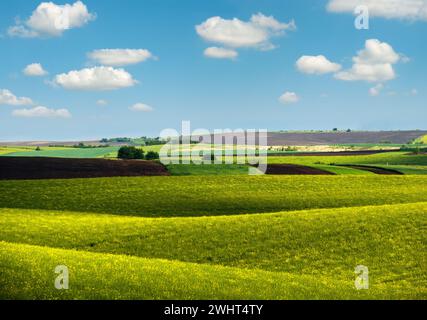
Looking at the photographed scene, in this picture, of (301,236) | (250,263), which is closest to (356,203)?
(301,236)

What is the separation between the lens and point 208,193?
52.8 meters

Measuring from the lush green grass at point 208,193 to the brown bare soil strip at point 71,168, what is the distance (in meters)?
A: 6.41

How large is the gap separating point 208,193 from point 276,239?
2217 centimetres

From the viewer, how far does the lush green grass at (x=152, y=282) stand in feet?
64.5

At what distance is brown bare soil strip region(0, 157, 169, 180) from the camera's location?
215 feet

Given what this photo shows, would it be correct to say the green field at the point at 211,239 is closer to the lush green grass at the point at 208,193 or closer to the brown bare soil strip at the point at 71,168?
the lush green grass at the point at 208,193

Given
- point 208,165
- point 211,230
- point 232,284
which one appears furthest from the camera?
point 208,165

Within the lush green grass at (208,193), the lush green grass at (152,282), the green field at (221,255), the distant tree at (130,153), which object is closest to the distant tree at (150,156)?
the distant tree at (130,153)

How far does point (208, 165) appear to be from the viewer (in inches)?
3314

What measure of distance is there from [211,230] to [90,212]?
17.1m

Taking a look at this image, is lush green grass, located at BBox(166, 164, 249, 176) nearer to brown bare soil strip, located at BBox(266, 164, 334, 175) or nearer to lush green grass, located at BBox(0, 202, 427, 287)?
brown bare soil strip, located at BBox(266, 164, 334, 175)
